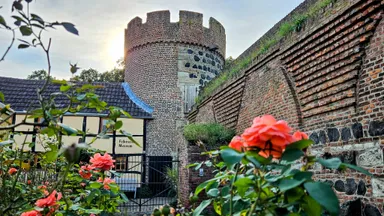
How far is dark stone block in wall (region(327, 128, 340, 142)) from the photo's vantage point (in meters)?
3.99

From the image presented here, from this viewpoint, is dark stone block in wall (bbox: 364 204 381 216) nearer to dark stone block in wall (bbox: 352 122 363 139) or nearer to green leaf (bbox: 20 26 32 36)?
dark stone block in wall (bbox: 352 122 363 139)

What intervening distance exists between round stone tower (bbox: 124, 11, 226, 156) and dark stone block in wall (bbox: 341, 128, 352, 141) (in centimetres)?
998

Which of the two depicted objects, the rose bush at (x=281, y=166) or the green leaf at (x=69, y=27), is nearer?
the rose bush at (x=281, y=166)

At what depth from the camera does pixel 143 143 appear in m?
12.6

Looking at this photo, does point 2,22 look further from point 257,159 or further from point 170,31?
point 170,31

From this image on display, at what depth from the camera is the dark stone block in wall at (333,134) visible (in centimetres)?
399

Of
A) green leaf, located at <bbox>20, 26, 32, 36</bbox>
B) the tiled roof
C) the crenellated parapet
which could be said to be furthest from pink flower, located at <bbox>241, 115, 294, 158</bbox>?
the crenellated parapet

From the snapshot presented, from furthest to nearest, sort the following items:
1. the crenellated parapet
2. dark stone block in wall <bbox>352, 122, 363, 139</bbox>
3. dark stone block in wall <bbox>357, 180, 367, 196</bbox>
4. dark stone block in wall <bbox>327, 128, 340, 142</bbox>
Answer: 1. the crenellated parapet
2. dark stone block in wall <bbox>327, 128, 340, 142</bbox>
3. dark stone block in wall <bbox>352, 122, 363, 139</bbox>
4. dark stone block in wall <bbox>357, 180, 367, 196</bbox>

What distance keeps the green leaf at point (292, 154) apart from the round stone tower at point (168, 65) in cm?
1250

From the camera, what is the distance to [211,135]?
742cm

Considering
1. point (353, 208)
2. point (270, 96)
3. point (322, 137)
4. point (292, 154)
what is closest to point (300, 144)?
point (292, 154)

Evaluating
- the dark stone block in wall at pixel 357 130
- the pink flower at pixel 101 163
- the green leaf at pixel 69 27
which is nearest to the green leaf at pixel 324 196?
the green leaf at pixel 69 27

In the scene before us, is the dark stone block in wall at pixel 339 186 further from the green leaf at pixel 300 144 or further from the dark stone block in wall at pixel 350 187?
the green leaf at pixel 300 144

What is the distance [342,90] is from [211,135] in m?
3.89
